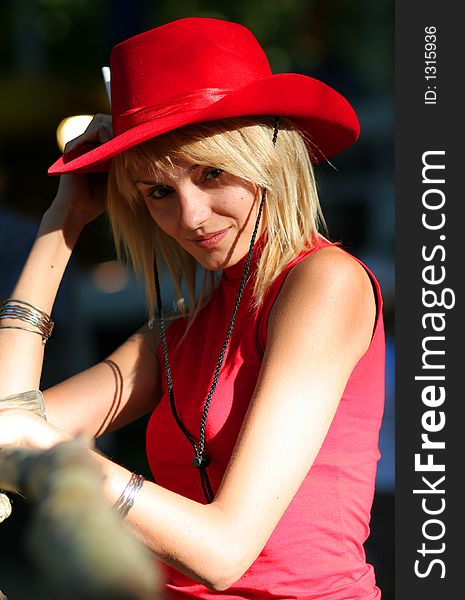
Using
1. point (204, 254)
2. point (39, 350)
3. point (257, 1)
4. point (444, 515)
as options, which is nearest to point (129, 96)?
point (204, 254)

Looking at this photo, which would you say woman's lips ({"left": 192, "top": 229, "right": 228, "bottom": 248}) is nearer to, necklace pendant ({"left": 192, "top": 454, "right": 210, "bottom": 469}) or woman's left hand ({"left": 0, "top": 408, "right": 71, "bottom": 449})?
necklace pendant ({"left": 192, "top": 454, "right": 210, "bottom": 469})

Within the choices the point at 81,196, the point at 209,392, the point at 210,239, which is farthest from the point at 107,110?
the point at 209,392

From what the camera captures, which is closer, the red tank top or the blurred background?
the red tank top

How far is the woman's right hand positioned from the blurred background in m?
0.26

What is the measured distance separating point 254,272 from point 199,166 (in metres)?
0.23

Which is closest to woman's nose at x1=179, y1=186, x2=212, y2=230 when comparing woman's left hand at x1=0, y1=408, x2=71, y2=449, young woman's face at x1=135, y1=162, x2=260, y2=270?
young woman's face at x1=135, y1=162, x2=260, y2=270

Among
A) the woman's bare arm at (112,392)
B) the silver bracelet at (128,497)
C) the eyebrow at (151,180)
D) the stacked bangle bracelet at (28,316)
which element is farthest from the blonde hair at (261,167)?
the silver bracelet at (128,497)

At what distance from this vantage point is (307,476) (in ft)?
5.01

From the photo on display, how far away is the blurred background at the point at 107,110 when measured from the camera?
424 centimetres

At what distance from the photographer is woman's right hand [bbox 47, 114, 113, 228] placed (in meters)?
1.92

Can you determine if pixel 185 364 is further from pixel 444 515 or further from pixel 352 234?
pixel 352 234

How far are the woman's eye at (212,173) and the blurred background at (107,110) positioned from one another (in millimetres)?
655

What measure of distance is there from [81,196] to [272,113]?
51cm

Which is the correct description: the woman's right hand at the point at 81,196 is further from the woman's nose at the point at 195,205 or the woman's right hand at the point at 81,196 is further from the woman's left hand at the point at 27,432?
the woman's left hand at the point at 27,432
